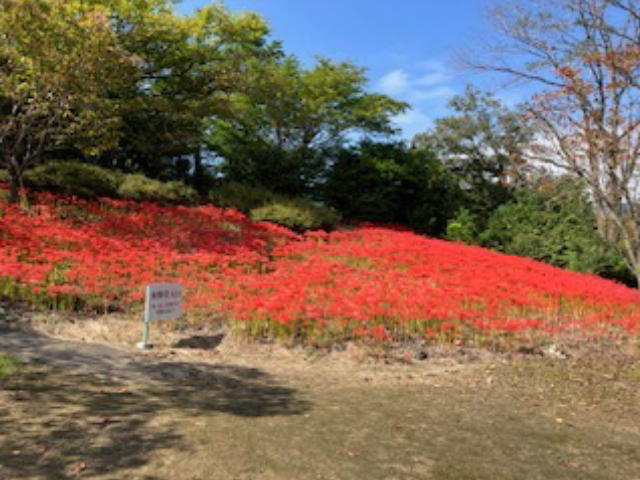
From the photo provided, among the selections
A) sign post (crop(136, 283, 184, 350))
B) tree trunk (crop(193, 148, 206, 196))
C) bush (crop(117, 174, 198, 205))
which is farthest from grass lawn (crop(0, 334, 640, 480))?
tree trunk (crop(193, 148, 206, 196))

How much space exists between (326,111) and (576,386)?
1673cm

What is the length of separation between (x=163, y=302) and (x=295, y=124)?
1499 centimetres

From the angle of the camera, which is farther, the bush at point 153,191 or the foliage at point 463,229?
the foliage at point 463,229

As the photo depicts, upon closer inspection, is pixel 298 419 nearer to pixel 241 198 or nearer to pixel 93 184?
pixel 93 184

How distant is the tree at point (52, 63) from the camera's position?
10836mm

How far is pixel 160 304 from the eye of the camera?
698 centimetres

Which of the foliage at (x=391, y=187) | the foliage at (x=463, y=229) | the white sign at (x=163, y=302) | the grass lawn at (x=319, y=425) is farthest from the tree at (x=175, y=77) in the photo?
the grass lawn at (x=319, y=425)

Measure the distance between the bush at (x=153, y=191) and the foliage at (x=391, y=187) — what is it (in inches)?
254

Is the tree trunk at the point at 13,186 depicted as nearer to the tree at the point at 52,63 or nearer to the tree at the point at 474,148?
the tree at the point at 52,63

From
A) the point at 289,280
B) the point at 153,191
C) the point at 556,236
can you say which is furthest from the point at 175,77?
the point at 556,236

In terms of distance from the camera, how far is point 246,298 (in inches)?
335

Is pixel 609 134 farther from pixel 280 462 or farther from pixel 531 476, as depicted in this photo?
pixel 280 462

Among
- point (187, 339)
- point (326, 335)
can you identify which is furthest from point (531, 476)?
point (187, 339)

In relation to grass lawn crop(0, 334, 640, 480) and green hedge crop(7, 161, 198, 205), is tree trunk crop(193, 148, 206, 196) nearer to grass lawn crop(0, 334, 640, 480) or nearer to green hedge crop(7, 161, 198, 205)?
green hedge crop(7, 161, 198, 205)
